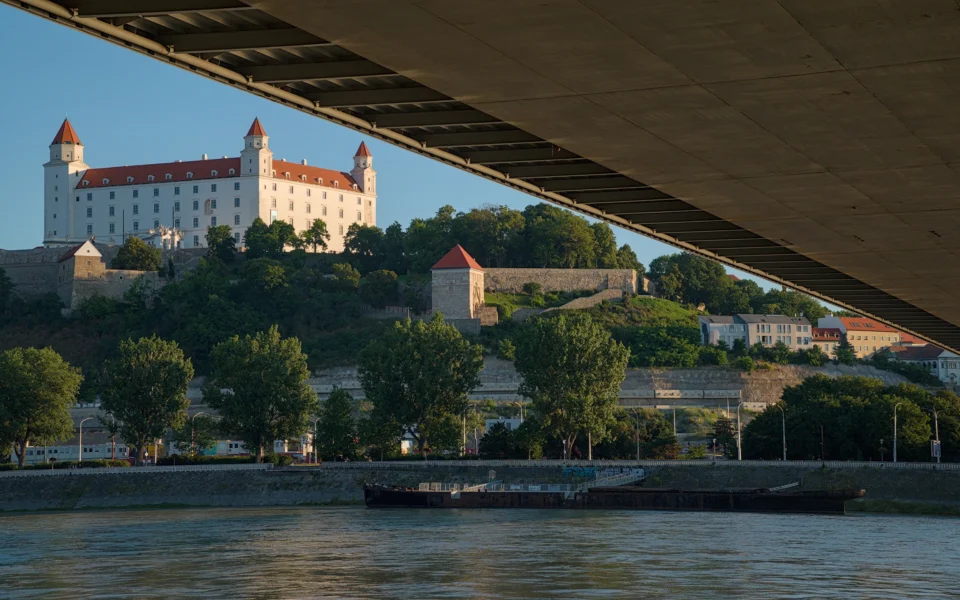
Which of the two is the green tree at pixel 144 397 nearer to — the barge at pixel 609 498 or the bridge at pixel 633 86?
the barge at pixel 609 498

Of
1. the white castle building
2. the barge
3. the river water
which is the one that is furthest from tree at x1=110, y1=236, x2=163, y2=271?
the river water

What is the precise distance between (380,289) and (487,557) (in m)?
97.7

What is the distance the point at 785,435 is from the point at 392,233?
81.7 m

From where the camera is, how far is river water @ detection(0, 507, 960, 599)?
3441cm

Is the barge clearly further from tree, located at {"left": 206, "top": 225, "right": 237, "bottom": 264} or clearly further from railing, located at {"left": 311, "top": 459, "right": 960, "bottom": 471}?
tree, located at {"left": 206, "top": 225, "right": 237, "bottom": 264}

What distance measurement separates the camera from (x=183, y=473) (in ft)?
254

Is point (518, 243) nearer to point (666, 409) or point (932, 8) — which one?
point (666, 409)

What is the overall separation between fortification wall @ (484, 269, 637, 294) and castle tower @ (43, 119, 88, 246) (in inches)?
2039

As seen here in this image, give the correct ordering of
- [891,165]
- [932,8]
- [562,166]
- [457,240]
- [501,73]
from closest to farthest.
Result: [932,8] → [501,73] → [891,165] → [562,166] → [457,240]

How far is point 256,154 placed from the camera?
514 ft

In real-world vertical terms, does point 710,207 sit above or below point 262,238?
below

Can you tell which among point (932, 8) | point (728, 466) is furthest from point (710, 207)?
point (728, 466)

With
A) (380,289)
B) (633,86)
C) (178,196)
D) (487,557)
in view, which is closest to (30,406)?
(487,557)

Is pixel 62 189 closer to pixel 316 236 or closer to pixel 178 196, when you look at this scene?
pixel 178 196
